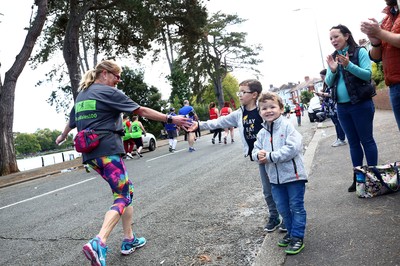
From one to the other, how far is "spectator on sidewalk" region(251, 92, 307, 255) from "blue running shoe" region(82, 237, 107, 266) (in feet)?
5.01

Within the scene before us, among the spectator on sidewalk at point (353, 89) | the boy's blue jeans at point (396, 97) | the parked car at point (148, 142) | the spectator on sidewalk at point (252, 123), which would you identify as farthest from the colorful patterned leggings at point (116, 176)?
the parked car at point (148, 142)

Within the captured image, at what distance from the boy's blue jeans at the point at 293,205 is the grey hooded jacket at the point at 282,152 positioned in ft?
0.27

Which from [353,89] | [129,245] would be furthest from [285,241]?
[353,89]

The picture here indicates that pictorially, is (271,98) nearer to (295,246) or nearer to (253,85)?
(253,85)

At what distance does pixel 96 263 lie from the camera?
2.96 metres

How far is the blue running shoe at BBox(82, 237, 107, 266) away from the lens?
2.93 m

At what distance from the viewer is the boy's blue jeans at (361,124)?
162 inches

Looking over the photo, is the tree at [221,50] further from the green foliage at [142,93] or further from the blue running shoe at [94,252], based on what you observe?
the blue running shoe at [94,252]

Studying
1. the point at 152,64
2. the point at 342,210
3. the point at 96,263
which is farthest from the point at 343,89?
the point at 152,64

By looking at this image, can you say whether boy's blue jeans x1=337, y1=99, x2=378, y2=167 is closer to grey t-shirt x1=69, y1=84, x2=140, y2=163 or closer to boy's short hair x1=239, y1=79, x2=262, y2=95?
boy's short hair x1=239, y1=79, x2=262, y2=95

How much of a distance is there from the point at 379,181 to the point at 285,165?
146 cm

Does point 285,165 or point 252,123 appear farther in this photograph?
point 252,123

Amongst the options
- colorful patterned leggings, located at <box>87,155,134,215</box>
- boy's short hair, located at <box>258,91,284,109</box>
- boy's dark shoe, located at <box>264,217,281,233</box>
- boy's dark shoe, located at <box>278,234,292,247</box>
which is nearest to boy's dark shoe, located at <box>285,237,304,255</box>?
boy's dark shoe, located at <box>278,234,292,247</box>

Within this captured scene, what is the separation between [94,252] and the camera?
2945 millimetres
